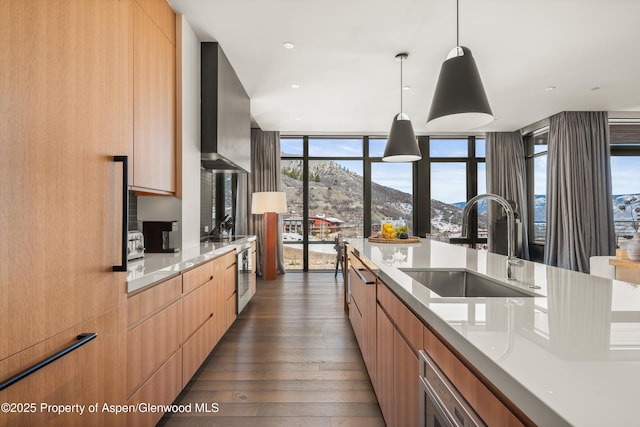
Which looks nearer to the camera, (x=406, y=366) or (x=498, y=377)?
(x=498, y=377)

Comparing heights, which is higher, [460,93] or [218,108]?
[218,108]

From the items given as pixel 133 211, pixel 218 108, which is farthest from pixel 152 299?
pixel 218 108

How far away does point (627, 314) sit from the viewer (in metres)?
0.80

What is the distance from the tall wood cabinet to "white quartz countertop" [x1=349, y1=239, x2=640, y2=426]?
1026 mm

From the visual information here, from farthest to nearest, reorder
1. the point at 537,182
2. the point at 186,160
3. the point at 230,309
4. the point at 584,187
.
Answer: the point at 537,182
the point at 584,187
the point at 230,309
the point at 186,160

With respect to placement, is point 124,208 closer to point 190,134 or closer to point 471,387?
point 471,387

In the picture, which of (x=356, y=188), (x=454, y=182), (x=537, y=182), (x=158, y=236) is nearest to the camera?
(x=158, y=236)

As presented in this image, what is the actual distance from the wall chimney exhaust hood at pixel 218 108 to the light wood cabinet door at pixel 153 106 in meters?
0.44

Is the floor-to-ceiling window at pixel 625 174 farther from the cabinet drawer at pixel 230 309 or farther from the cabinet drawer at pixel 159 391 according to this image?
the cabinet drawer at pixel 159 391

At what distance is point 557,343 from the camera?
0.62 metres

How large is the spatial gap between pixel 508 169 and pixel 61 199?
6.76 m

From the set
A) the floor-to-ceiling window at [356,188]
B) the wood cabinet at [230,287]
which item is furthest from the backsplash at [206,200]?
the floor-to-ceiling window at [356,188]

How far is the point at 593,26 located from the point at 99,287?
155 inches

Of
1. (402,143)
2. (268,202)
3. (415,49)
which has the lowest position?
(268,202)
